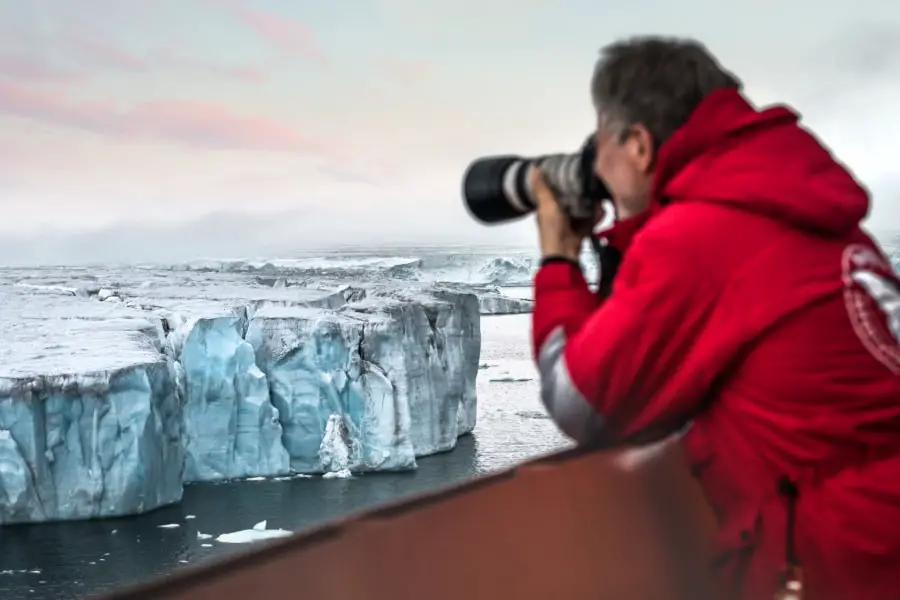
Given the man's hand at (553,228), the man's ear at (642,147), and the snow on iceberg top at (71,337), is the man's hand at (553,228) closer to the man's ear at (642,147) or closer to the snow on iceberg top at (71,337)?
the man's ear at (642,147)

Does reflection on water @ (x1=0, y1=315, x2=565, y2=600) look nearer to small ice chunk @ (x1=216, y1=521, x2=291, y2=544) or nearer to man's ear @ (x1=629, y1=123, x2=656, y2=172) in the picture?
small ice chunk @ (x1=216, y1=521, x2=291, y2=544)

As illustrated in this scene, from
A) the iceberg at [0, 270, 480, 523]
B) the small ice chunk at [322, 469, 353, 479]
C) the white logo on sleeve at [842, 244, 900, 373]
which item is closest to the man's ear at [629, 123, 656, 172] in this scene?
the white logo on sleeve at [842, 244, 900, 373]

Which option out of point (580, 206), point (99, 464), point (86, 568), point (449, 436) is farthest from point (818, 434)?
point (449, 436)

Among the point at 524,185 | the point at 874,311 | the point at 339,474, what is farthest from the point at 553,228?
the point at 339,474

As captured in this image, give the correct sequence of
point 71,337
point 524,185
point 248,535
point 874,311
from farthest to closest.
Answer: point 71,337 < point 248,535 < point 524,185 < point 874,311

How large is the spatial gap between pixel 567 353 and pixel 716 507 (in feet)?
0.40

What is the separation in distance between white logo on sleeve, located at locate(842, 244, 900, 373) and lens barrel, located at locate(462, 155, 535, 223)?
0.58 ft

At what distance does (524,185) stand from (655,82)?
0.10 meters

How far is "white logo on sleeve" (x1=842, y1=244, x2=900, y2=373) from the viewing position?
0.40m

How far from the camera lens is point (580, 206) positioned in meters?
0.50

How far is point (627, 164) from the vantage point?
465mm

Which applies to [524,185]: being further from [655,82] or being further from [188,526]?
[188,526]

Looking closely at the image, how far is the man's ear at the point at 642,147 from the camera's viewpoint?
1.48ft

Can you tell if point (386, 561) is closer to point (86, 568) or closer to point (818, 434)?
point (818, 434)
